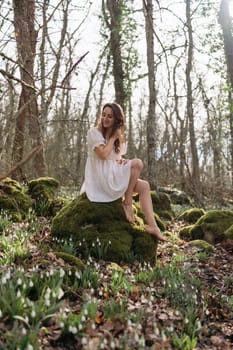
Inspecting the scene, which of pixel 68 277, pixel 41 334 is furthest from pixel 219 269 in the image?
pixel 41 334

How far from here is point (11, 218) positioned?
605 cm

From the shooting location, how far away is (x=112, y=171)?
16.8 ft

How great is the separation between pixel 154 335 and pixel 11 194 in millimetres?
4450

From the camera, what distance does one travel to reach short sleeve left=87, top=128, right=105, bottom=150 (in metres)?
5.14

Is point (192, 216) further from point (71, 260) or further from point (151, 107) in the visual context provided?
point (71, 260)

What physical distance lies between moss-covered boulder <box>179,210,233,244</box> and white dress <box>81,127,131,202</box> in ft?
6.88

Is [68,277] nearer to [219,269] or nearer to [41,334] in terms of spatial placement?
[41,334]

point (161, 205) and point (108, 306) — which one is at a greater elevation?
point (161, 205)

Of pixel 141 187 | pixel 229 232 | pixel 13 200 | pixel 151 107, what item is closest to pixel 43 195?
pixel 13 200

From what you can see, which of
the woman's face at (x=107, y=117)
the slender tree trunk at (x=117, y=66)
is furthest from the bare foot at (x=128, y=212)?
the slender tree trunk at (x=117, y=66)

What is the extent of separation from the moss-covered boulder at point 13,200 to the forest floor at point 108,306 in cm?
124

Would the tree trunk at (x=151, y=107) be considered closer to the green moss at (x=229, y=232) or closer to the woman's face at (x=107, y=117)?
the green moss at (x=229, y=232)

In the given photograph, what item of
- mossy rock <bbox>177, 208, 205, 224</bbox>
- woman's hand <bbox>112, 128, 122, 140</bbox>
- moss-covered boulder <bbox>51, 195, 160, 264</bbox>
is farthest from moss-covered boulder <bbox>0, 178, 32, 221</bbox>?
mossy rock <bbox>177, 208, 205, 224</bbox>

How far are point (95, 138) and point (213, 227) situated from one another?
8.88ft
